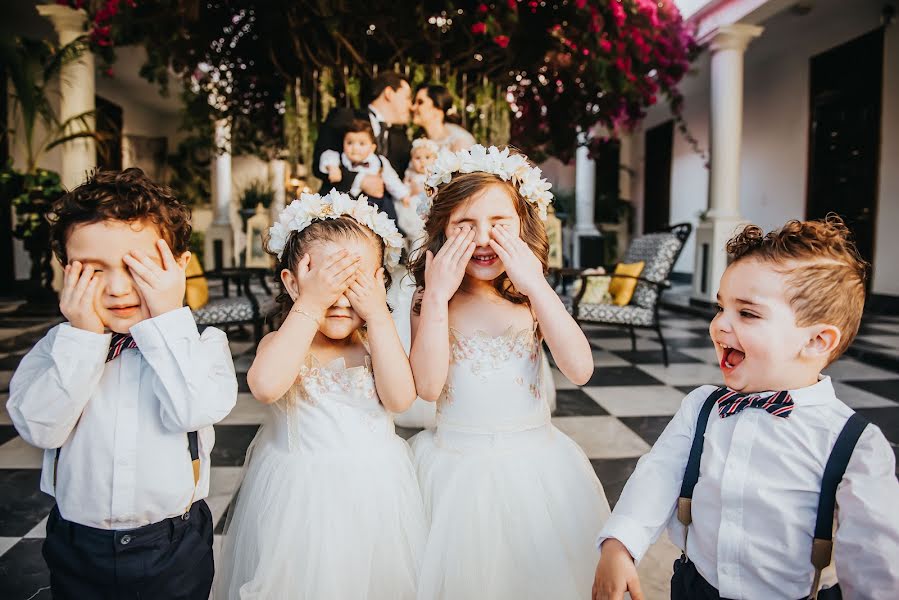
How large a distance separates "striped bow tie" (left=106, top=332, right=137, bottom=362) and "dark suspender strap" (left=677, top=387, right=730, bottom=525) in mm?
871

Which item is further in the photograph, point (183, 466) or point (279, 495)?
point (279, 495)

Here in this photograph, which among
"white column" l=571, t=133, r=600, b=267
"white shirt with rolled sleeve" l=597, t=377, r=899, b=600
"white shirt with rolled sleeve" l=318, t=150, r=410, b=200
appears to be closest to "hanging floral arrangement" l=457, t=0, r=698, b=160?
"white shirt with rolled sleeve" l=318, t=150, r=410, b=200

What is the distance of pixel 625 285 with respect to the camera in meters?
4.15

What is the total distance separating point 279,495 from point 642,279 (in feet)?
10.4

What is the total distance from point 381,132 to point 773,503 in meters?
2.41

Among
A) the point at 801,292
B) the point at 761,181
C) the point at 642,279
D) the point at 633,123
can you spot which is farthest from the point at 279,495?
the point at 761,181

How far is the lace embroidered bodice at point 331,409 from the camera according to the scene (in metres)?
1.17

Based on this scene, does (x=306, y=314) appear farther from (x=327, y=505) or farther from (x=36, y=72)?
(x=36, y=72)

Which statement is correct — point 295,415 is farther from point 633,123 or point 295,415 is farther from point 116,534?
point 633,123

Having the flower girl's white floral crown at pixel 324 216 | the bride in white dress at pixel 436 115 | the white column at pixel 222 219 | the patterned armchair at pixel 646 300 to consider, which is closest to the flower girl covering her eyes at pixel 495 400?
the flower girl's white floral crown at pixel 324 216

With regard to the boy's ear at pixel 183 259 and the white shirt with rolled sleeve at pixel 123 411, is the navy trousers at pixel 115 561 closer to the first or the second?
the white shirt with rolled sleeve at pixel 123 411

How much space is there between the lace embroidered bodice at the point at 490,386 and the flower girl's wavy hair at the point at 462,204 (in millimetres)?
121

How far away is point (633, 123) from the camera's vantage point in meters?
4.36

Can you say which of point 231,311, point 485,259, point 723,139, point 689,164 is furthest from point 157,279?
point 689,164
